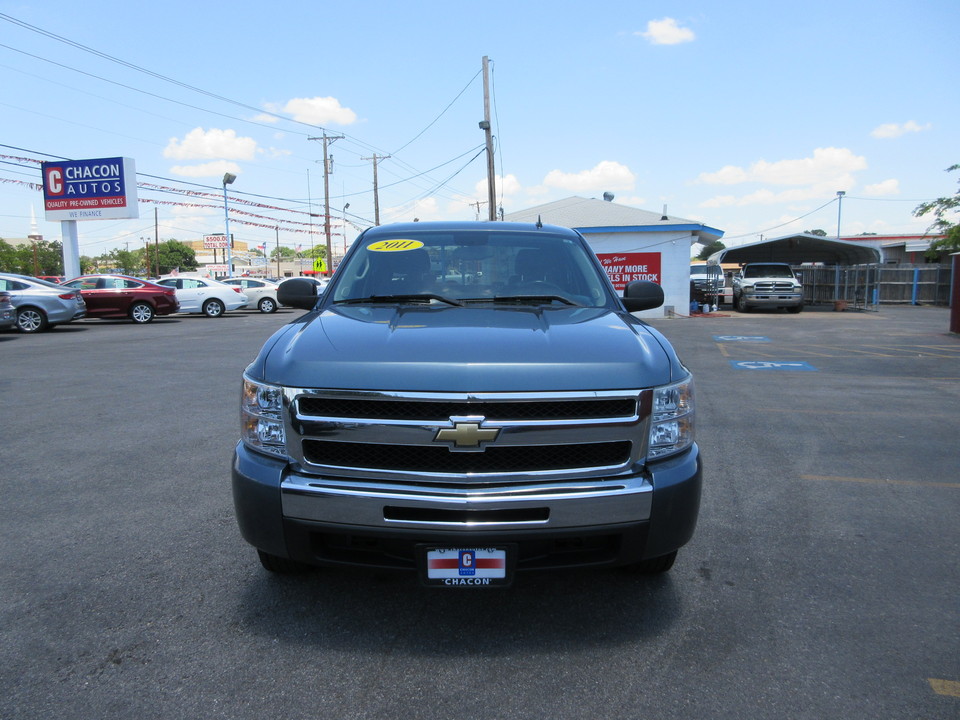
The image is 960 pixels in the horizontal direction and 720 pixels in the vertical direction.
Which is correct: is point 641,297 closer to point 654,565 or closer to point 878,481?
point 654,565

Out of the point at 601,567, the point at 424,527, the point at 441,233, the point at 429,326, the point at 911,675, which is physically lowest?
the point at 911,675

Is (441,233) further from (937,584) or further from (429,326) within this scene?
(937,584)

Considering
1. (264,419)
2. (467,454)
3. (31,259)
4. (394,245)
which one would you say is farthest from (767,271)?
(31,259)

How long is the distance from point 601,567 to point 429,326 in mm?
1250

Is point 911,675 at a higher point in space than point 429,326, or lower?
lower

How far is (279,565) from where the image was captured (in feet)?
11.0

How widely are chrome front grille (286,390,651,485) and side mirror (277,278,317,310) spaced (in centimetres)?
163

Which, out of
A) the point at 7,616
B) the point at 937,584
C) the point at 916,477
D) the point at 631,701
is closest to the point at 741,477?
the point at 916,477

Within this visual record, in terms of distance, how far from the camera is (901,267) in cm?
3409

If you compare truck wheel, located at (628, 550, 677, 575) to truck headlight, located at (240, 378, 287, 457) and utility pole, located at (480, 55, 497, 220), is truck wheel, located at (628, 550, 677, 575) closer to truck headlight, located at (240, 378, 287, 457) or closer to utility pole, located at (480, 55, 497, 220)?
truck headlight, located at (240, 378, 287, 457)

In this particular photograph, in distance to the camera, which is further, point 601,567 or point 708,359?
point 708,359

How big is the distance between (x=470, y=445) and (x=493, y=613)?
3.05ft

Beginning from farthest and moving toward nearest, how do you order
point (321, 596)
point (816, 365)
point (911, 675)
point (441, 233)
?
point (816, 365), point (441, 233), point (321, 596), point (911, 675)

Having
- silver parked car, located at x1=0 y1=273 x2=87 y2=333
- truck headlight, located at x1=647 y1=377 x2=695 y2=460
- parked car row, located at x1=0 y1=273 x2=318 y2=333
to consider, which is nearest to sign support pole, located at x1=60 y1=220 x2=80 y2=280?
parked car row, located at x1=0 y1=273 x2=318 y2=333
